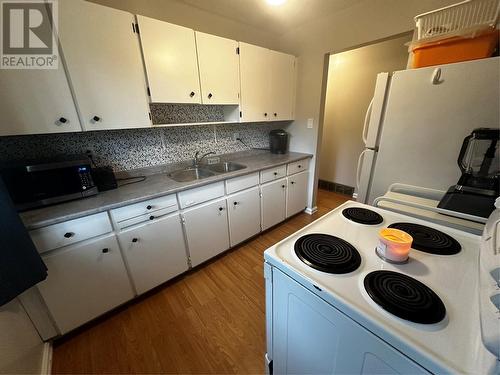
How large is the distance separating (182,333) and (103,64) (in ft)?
6.43

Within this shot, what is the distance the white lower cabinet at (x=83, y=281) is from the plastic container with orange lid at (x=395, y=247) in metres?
1.58

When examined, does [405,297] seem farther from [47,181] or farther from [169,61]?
[169,61]

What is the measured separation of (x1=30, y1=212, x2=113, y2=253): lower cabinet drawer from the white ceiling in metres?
2.10

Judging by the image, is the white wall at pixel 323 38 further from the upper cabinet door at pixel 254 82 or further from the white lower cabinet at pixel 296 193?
the upper cabinet door at pixel 254 82

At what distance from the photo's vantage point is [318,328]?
2.26 ft

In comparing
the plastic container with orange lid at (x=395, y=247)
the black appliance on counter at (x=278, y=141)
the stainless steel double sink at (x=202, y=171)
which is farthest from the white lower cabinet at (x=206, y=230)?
the plastic container with orange lid at (x=395, y=247)

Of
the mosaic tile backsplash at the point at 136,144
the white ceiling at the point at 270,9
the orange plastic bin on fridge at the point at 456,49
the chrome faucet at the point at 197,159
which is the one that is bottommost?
the chrome faucet at the point at 197,159

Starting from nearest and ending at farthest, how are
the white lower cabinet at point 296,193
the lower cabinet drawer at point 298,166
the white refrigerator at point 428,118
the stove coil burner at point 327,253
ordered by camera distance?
1. the stove coil burner at point 327,253
2. the white refrigerator at point 428,118
3. the lower cabinet drawer at point 298,166
4. the white lower cabinet at point 296,193

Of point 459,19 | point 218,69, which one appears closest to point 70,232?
point 218,69

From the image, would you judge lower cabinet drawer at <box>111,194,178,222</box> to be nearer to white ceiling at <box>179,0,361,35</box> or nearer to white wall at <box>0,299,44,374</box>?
white wall at <box>0,299,44,374</box>

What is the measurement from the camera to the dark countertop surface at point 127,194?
1.14 m

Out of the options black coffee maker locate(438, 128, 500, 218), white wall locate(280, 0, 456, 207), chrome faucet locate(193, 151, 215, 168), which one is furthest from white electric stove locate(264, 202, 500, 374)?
white wall locate(280, 0, 456, 207)

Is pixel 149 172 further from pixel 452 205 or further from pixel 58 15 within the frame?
pixel 452 205

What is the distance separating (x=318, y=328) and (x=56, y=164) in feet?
5.54
